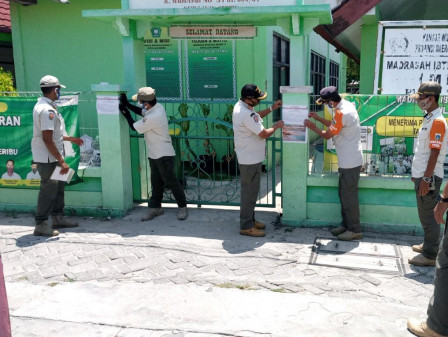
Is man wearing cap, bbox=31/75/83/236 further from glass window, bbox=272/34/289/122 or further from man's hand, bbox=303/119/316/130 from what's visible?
glass window, bbox=272/34/289/122

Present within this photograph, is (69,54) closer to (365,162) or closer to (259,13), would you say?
(259,13)

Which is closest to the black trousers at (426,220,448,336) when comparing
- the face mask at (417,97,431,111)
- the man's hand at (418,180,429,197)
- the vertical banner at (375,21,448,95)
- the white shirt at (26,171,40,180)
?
the man's hand at (418,180,429,197)

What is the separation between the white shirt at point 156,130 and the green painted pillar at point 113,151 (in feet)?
1.56

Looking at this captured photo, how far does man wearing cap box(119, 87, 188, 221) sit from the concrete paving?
32 centimetres

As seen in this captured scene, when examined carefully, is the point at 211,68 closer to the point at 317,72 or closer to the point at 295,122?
the point at 295,122

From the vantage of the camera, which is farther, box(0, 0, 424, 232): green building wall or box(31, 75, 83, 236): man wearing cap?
box(0, 0, 424, 232): green building wall

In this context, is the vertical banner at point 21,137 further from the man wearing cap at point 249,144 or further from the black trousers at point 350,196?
the black trousers at point 350,196

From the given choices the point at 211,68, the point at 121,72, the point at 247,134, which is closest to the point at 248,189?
the point at 247,134

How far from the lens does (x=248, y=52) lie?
9289mm

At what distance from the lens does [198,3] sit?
585 cm

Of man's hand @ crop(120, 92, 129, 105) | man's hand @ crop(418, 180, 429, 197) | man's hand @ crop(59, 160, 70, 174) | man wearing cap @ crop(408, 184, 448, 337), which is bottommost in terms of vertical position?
man wearing cap @ crop(408, 184, 448, 337)

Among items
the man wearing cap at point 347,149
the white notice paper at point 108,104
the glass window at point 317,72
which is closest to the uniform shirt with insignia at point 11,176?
the white notice paper at point 108,104

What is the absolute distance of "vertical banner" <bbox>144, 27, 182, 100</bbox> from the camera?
373 inches

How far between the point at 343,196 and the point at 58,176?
3538 millimetres
